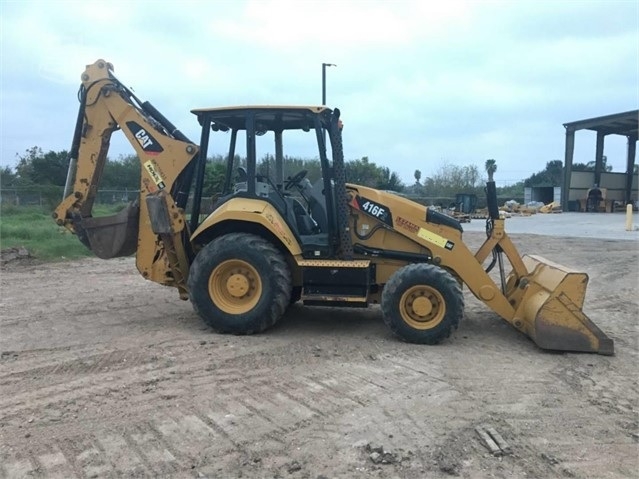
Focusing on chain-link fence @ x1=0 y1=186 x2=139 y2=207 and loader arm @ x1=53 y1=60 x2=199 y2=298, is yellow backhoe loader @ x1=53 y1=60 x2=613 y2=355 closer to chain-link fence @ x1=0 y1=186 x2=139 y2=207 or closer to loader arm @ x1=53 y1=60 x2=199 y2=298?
loader arm @ x1=53 y1=60 x2=199 y2=298

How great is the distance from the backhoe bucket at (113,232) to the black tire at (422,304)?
10.6 feet

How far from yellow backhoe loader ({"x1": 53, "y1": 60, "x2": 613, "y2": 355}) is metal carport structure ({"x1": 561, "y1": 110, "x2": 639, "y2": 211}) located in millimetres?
33133

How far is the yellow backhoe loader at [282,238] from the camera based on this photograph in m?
6.36

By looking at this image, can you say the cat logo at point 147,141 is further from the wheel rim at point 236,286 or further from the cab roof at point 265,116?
the wheel rim at point 236,286

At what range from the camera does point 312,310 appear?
8.11 meters

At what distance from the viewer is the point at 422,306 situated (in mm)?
6359

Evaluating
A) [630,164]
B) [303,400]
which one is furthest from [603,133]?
[303,400]

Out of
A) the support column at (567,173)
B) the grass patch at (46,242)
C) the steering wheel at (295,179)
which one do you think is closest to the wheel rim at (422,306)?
the steering wheel at (295,179)

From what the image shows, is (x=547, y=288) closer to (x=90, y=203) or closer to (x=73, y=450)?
(x=73, y=450)

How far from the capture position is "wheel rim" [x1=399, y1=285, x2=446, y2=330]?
6344 millimetres

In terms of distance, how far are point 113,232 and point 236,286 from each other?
5.90ft

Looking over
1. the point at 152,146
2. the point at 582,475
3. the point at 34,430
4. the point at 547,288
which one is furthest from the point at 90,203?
the point at 582,475

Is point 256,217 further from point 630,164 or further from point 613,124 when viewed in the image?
point 630,164

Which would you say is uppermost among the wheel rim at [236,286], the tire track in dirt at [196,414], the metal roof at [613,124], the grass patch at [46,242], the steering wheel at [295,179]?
the metal roof at [613,124]
